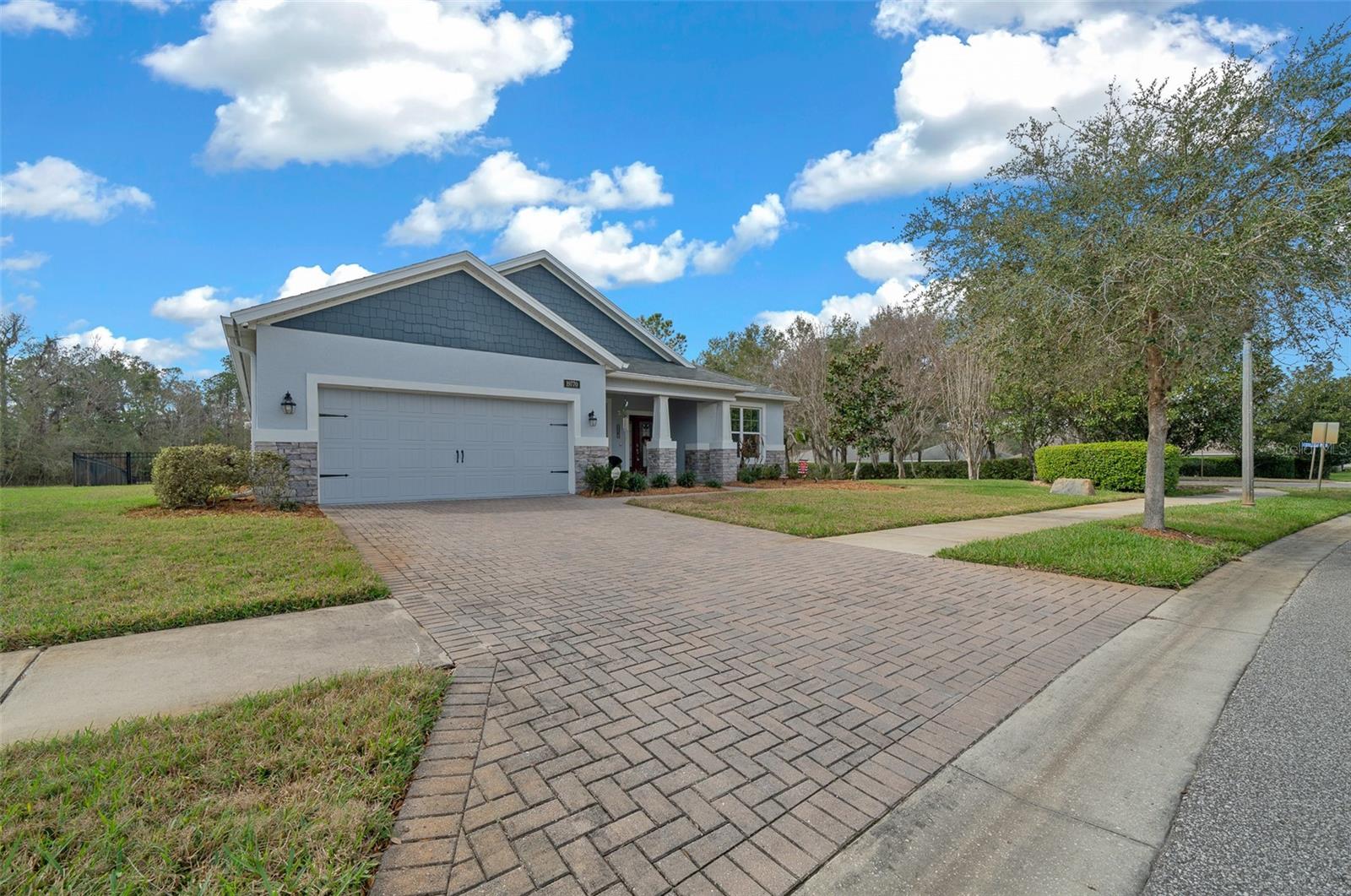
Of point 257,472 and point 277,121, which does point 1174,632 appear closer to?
point 257,472

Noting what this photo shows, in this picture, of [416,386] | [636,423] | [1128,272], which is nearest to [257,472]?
[416,386]

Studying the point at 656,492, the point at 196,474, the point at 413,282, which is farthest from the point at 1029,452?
the point at 196,474

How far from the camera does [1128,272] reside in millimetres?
6602

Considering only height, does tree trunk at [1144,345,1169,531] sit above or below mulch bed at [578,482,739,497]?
above

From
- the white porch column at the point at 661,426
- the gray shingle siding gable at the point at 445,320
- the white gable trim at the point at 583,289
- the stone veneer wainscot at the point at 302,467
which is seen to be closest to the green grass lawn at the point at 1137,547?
the white porch column at the point at 661,426

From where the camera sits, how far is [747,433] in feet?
65.5

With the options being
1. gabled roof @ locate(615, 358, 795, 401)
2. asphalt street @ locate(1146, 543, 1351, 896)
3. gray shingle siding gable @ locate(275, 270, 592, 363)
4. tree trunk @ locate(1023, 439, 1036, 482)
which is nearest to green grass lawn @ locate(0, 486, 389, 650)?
gray shingle siding gable @ locate(275, 270, 592, 363)

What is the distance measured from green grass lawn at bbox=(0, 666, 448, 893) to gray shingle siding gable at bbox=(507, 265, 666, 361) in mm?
14797

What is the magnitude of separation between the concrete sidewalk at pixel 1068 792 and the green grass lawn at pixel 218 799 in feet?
5.33

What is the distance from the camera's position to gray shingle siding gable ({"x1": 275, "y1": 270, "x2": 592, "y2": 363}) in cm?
1130

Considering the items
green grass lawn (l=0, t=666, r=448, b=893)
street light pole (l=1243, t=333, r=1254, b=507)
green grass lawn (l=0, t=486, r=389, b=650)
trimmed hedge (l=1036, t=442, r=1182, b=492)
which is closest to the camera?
green grass lawn (l=0, t=666, r=448, b=893)

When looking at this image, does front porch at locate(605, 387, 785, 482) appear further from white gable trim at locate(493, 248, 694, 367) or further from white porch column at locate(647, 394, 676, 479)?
white gable trim at locate(493, 248, 694, 367)

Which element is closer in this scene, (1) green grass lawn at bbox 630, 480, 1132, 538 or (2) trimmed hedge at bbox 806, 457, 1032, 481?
(1) green grass lawn at bbox 630, 480, 1132, 538

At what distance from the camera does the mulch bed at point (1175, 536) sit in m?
8.03
